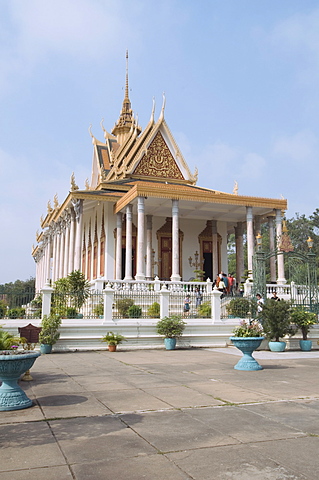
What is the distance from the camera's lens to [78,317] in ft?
49.1

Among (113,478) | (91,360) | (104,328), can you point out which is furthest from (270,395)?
(104,328)

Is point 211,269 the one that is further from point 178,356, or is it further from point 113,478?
point 113,478

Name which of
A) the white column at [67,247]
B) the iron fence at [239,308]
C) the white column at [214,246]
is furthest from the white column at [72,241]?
the iron fence at [239,308]

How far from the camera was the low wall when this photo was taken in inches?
564

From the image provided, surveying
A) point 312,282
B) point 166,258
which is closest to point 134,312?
point 312,282

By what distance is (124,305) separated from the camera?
1592cm

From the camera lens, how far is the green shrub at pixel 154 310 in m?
16.0

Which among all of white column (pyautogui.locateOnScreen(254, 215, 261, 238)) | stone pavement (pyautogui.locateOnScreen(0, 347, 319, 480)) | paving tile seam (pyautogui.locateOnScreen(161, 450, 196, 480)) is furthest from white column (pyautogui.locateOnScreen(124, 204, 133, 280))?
paving tile seam (pyautogui.locateOnScreen(161, 450, 196, 480))

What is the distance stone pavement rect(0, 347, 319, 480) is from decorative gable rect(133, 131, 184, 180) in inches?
806

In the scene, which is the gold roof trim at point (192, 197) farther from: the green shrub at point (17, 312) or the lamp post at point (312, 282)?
the green shrub at point (17, 312)

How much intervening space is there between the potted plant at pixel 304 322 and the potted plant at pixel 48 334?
7.54 metres

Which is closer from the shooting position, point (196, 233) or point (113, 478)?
point (113, 478)

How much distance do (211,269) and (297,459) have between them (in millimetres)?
25099

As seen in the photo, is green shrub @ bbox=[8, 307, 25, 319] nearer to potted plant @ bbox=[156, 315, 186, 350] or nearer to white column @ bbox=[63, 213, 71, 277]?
potted plant @ bbox=[156, 315, 186, 350]
